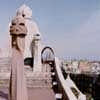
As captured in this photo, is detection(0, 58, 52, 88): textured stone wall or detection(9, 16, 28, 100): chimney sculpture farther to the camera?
detection(0, 58, 52, 88): textured stone wall

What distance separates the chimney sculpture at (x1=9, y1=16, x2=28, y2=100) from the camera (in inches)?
195

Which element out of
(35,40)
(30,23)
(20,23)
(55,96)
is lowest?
(55,96)

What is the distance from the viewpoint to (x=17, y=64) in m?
5.04

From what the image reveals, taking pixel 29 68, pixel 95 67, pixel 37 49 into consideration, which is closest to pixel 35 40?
pixel 37 49

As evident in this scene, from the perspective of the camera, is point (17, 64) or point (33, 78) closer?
point (17, 64)

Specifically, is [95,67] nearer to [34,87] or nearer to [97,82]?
[97,82]

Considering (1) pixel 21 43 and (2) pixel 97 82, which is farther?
(2) pixel 97 82

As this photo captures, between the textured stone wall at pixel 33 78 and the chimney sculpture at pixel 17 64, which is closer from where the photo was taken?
the chimney sculpture at pixel 17 64

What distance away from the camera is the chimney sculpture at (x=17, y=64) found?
195 inches

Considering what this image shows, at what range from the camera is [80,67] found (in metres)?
24.8

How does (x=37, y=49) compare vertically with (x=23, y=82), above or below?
above

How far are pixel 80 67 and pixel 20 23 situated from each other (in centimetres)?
2024

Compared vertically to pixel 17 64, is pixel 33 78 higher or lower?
lower

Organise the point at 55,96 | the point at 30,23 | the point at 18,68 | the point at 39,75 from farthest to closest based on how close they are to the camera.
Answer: the point at 30,23 → the point at 39,75 → the point at 55,96 → the point at 18,68
